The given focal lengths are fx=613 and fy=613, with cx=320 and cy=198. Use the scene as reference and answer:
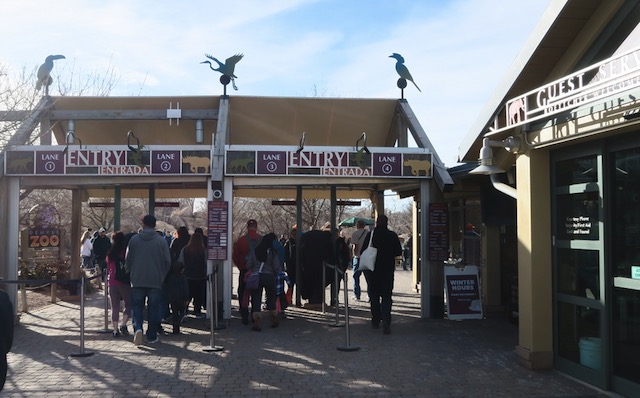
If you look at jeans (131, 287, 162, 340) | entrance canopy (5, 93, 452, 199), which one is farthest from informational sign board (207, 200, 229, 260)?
jeans (131, 287, 162, 340)

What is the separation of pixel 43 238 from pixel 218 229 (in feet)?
19.8

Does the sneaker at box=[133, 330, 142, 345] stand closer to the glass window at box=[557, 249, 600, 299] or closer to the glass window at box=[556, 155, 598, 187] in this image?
the glass window at box=[557, 249, 600, 299]

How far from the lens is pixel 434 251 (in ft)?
35.9

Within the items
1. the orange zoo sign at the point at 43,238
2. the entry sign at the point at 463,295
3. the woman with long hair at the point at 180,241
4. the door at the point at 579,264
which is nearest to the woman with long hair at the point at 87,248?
the orange zoo sign at the point at 43,238

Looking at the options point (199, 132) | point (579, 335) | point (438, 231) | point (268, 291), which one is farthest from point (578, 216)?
point (199, 132)

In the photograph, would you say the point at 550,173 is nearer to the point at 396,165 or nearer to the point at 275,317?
the point at 396,165

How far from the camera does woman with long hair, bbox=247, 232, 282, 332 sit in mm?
9789

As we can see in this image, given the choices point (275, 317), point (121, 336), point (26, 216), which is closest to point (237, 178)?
point (275, 317)

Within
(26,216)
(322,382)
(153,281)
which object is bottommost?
(322,382)

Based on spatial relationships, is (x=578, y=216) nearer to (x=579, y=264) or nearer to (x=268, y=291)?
(x=579, y=264)

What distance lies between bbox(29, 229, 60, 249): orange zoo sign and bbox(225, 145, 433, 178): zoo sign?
6027 millimetres

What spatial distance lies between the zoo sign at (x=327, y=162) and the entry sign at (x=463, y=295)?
75.0 inches

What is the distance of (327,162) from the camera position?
1088 cm

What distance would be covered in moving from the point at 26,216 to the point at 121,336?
9.85 meters
